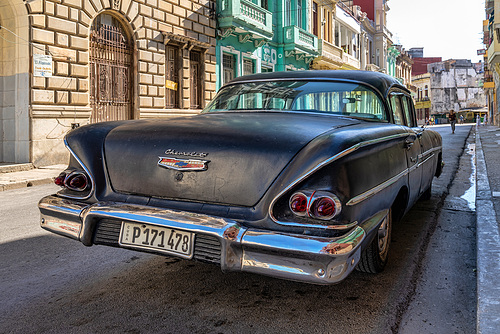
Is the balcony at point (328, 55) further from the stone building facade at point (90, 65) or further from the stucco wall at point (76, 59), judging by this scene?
the stucco wall at point (76, 59)

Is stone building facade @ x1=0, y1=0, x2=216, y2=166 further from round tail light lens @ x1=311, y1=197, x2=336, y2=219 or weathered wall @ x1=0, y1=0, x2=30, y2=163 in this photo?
round tail light lens @ x1=311, y1=197, x2=336, y2=219

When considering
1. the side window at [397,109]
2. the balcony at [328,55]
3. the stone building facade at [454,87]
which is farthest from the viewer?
the stone building facade at [454,87]

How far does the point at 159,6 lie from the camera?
46.4ft

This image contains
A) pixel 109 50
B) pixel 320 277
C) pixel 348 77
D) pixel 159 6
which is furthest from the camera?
pixel 159 6

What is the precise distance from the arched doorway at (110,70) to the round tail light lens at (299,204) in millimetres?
11066

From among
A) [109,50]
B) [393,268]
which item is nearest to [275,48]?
[109,50]

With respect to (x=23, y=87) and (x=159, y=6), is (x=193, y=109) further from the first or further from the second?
(x=23, y=87)

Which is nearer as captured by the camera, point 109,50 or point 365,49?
point 109,50

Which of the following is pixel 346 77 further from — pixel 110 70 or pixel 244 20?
pixel 244 20

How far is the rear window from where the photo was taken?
11.1 ft

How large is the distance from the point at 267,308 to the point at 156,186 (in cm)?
97

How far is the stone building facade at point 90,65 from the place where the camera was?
412 inches

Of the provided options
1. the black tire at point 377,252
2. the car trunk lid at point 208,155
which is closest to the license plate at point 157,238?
the car trunk lid at point 208,155

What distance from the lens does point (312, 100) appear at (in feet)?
11.2
